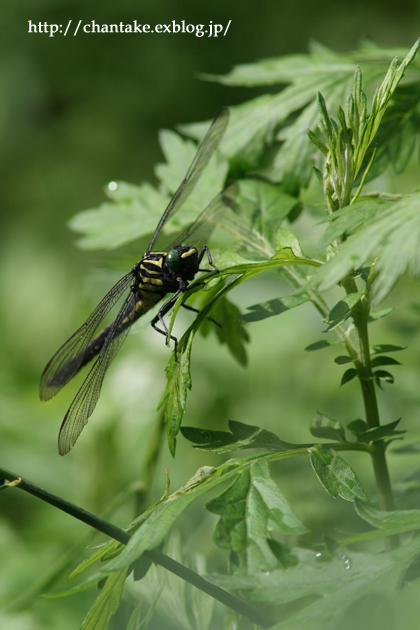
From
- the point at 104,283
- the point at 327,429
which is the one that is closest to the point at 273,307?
the point at 327,429

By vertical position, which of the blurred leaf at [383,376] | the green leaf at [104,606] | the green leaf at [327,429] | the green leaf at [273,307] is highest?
the green leaf at [273,307]

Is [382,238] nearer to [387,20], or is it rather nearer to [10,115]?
[387,20]

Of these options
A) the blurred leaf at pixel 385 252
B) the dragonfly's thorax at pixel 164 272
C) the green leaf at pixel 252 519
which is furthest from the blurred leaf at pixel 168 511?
the dragonfly's thorax at pixel 164 272

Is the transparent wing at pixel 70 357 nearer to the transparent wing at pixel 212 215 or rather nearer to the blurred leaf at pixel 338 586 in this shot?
the transparent wing at pixel 212 215

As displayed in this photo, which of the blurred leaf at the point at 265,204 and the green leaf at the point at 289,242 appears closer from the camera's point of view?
the green leaf at the point at 289,242

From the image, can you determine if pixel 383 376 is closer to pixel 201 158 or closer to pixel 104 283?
pixel 201 158

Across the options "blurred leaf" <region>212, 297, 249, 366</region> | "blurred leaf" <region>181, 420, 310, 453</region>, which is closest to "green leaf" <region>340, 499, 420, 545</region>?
"blurred leaf" <region>181, 420, 310, 453</region>
